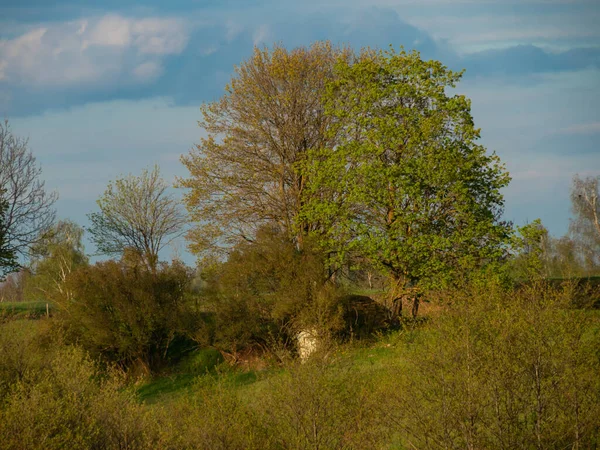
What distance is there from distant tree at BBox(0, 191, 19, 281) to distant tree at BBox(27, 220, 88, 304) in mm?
1498

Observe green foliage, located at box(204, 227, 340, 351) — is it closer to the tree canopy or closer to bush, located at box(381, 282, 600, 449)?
the tree canopy

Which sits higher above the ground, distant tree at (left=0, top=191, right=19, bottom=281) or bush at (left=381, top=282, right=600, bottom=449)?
distant tree at (left=0, top=191, right=19, bottom=281)

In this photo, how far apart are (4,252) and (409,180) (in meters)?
25.4

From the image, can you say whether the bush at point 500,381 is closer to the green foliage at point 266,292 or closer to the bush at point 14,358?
the bush at point 14,358

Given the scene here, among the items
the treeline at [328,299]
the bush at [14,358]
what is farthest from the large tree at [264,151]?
the bush at [14,358]

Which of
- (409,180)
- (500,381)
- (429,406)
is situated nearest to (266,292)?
(409,180)

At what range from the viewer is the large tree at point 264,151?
106 feet

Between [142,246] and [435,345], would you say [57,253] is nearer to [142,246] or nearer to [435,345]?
[142,246]

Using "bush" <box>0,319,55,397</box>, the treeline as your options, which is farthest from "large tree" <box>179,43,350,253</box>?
"bush" <box>0,319,55,397</box>

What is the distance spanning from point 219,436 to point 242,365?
51.0ft

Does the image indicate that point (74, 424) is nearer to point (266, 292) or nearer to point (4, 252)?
point (266, 292)

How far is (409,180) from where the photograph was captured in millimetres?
26109

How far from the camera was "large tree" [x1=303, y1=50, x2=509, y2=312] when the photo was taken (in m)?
26.0

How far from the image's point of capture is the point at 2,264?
1518 inches
